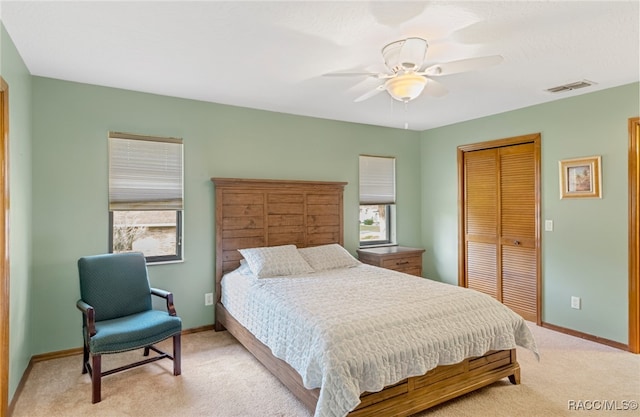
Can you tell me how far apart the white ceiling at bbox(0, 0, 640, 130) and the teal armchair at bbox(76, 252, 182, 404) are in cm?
163

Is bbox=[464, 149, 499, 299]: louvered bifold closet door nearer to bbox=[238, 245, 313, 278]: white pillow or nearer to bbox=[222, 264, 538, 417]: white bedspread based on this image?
bbox=[222, 264, 538, 417]: white bedspread

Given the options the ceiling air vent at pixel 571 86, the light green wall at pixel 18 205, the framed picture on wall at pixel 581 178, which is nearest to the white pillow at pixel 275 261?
the light green wall at pixel 18 205

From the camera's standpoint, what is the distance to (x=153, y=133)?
369 cm

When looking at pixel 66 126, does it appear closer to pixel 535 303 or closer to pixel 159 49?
pixel 159 49

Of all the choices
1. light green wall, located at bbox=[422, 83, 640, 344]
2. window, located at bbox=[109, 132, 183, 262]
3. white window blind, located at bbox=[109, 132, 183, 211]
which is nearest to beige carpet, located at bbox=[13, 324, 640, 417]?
light green wall, located at bbox=[422, 83, 640, 344]

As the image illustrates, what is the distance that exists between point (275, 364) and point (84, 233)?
2.16 meters

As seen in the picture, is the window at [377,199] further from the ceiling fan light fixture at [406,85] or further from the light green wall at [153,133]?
the ceiling fan light fixture at [406,85]

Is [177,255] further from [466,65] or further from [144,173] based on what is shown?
[466,65]

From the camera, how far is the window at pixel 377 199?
5.10 meters

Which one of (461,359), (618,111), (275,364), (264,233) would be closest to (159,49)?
(264,233)

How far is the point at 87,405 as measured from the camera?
→ 8.19 ft

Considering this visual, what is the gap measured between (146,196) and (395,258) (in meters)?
2.93

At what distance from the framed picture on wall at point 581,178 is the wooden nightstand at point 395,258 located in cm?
178

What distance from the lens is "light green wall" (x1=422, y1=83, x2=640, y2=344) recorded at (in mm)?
3463
